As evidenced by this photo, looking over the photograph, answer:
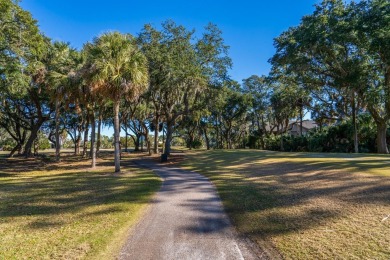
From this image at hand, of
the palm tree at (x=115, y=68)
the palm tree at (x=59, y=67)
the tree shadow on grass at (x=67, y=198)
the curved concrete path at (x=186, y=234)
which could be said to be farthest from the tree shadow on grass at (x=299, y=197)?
the palm tree at (x=59, y=67)

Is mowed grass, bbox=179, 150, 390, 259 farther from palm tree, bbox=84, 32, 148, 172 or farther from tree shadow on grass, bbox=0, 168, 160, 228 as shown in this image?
palm tree, bbox=84, 32, 148, 172

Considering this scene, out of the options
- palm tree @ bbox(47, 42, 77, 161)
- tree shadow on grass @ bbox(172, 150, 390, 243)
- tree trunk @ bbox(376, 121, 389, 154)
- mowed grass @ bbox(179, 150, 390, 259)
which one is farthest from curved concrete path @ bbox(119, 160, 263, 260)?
tree trunk @ bbox(376, 121, 389, 154)

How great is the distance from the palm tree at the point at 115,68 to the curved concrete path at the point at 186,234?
842 cm

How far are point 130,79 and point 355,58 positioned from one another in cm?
1831

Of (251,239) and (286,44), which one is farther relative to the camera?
(286,44)

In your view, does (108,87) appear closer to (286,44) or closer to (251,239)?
(251,239)

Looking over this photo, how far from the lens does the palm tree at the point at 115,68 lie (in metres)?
14.7

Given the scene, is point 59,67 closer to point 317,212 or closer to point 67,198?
point 67,198

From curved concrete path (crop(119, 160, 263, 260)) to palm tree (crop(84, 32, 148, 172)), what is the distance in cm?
842

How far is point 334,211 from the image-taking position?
21.5 feet

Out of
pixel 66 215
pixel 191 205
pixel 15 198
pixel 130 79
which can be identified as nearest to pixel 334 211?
pixel 191 205

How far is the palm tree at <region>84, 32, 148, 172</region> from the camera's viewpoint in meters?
14.7

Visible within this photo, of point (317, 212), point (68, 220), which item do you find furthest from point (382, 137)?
point (68, 220)

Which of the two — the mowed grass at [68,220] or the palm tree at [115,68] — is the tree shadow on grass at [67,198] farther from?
the palm tree at [115,68]
